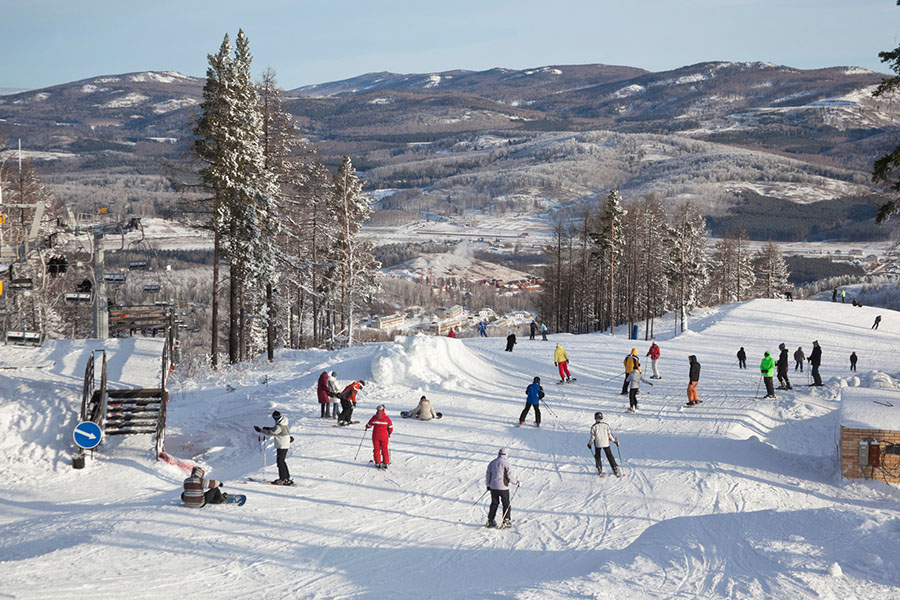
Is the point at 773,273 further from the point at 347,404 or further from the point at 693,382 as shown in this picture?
the point at 347,404

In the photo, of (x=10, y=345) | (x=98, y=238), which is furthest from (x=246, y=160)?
(x=10, y=345)

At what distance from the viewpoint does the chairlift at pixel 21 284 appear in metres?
21.0

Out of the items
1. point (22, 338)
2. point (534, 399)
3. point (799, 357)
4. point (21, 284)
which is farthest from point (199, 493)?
point (799, 357)

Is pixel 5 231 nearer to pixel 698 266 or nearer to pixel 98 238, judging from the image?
pixel 98 238

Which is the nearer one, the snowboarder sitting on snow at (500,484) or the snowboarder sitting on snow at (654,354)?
the snowboarder sitting on snow at (500,484)

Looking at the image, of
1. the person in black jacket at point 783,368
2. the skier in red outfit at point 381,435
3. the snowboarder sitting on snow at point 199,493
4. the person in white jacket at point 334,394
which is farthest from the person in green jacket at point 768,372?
the snowboarder sitting on snow at point 199,493

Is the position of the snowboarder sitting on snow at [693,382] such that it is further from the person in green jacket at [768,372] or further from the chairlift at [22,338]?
the chairlift at [22,338]

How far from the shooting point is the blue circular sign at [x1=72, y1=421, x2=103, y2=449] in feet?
54.7

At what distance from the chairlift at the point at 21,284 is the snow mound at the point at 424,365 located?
11000mm

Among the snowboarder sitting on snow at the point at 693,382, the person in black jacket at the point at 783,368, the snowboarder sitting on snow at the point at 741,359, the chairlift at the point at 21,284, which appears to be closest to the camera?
the chairlift at the point at 21,284

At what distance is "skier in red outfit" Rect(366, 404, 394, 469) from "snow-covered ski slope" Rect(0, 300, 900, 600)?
0.45 metres

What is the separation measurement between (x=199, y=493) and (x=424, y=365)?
40.6 feet

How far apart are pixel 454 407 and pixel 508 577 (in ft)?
37.3

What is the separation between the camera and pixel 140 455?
17750 millimetres
